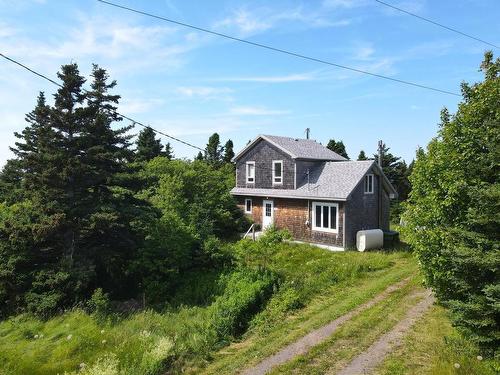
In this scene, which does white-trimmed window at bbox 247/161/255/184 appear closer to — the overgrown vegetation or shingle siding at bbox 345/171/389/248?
shingle siding at bbox 345/171/389/248

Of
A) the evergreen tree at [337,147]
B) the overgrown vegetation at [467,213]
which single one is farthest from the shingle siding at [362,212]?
the evergreen tree at [337,147]

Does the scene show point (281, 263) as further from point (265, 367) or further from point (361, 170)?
point (265, 367)

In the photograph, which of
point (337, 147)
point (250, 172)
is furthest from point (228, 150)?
point (250, 172)

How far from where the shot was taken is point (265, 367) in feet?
29.2

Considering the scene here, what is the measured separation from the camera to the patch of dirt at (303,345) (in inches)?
351

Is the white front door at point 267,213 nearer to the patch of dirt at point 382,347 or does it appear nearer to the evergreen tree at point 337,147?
the patch of dirt at point 382,347

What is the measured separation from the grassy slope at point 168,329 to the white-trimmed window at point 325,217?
461cm

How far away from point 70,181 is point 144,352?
31.9 ft

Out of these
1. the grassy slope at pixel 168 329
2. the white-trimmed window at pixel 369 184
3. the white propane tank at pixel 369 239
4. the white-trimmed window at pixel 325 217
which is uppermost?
the white-trimmed window at pixel 369 184

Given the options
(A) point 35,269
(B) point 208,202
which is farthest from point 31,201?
(B) point 208,202

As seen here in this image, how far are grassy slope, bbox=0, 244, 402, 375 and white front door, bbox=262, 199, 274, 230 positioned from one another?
8380mm

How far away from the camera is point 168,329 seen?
40.8 feet

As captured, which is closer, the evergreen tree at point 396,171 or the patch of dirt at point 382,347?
the patch of dirt at point 382,347

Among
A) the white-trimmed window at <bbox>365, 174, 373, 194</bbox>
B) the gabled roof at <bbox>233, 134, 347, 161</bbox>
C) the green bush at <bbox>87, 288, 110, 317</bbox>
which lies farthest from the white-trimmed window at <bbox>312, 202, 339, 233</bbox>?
the green bush at <bbox>87, 288, 110, 317</bbox>
